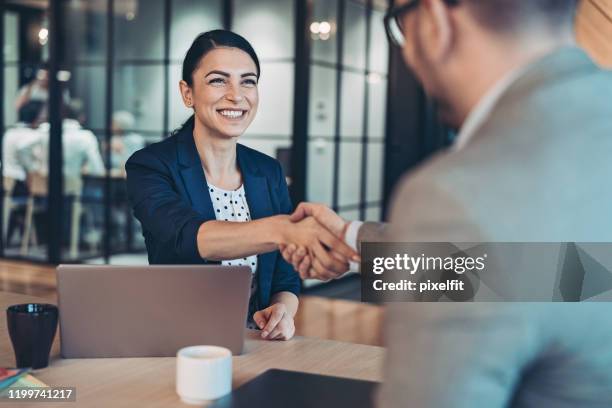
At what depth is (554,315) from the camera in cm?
65

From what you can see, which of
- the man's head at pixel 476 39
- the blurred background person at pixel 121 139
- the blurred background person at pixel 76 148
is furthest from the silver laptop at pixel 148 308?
the blurred background person at pixel 76 148

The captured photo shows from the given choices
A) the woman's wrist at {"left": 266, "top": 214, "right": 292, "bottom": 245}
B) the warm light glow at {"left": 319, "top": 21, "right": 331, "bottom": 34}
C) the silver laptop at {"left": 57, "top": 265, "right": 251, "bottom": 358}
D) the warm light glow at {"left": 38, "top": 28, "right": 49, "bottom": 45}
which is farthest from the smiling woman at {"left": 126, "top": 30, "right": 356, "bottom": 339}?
the warm light glow at {"left": 38, "top": 28, "right": 49, "bottom": 45}

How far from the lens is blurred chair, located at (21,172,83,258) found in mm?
5742

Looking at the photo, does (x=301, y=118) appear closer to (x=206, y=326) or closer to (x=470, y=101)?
(x=206, y=326)

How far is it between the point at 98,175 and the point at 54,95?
0.75 m

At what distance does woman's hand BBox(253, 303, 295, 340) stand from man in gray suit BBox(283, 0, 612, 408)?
83 cm

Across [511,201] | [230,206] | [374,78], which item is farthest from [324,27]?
[511,201]

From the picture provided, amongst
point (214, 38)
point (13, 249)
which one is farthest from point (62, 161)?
point (214, 38)

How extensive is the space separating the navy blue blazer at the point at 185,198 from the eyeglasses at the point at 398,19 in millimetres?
829

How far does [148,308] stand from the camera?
1.28 meters

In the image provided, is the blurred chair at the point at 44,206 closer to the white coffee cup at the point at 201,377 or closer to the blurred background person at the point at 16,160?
the blurred background person at the point at 16,160

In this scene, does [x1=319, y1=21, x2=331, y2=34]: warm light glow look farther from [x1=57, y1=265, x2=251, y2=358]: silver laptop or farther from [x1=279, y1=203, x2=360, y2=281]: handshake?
[x1=57, y1=265, x2=251, y2=358]: silver laptop

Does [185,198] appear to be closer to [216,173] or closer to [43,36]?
[216,173]

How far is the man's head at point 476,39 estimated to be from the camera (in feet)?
2.28
